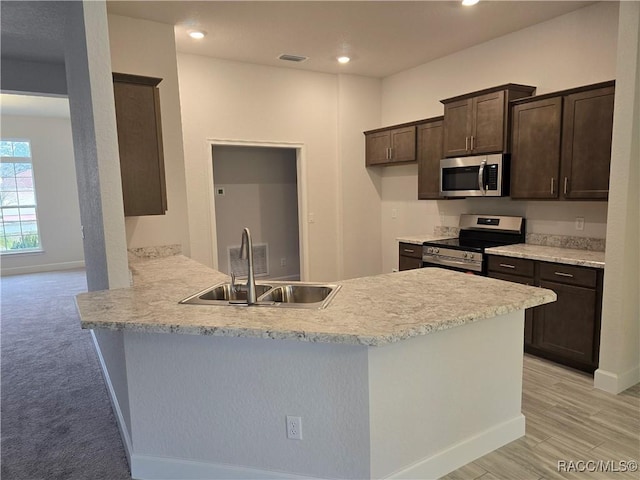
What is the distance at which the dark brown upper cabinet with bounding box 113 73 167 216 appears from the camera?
304 cm

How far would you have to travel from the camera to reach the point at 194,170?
453cm

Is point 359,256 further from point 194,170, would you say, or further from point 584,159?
point 584,159

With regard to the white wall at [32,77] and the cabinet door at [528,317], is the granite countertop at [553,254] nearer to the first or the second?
the cabinet door at [528,317]

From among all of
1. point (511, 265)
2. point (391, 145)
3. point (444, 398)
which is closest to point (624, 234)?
point (511, 265)

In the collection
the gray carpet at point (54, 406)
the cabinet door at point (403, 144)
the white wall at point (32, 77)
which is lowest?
the gray carpet at point (54, 406)

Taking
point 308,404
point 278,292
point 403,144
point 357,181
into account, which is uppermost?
point 403,144

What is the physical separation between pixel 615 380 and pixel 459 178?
2.21 m

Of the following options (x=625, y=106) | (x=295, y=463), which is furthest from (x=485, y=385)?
(x=625, y=106)

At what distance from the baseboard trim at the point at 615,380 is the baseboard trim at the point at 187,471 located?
2299 millimetres

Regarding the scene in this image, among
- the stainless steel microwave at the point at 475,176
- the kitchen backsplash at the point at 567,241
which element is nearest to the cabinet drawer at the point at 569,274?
the kitchen backsplash at the point at 567,241

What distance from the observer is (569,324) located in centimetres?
319

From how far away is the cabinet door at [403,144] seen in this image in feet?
16.1

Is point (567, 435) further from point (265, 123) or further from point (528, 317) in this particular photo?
point (265, 123)

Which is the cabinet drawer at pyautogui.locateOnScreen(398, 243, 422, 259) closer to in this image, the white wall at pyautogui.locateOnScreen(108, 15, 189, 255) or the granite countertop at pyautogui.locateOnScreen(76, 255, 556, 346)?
the granite countertop at pyautogui.locateOnScreen(76, 255, 556, 346)
